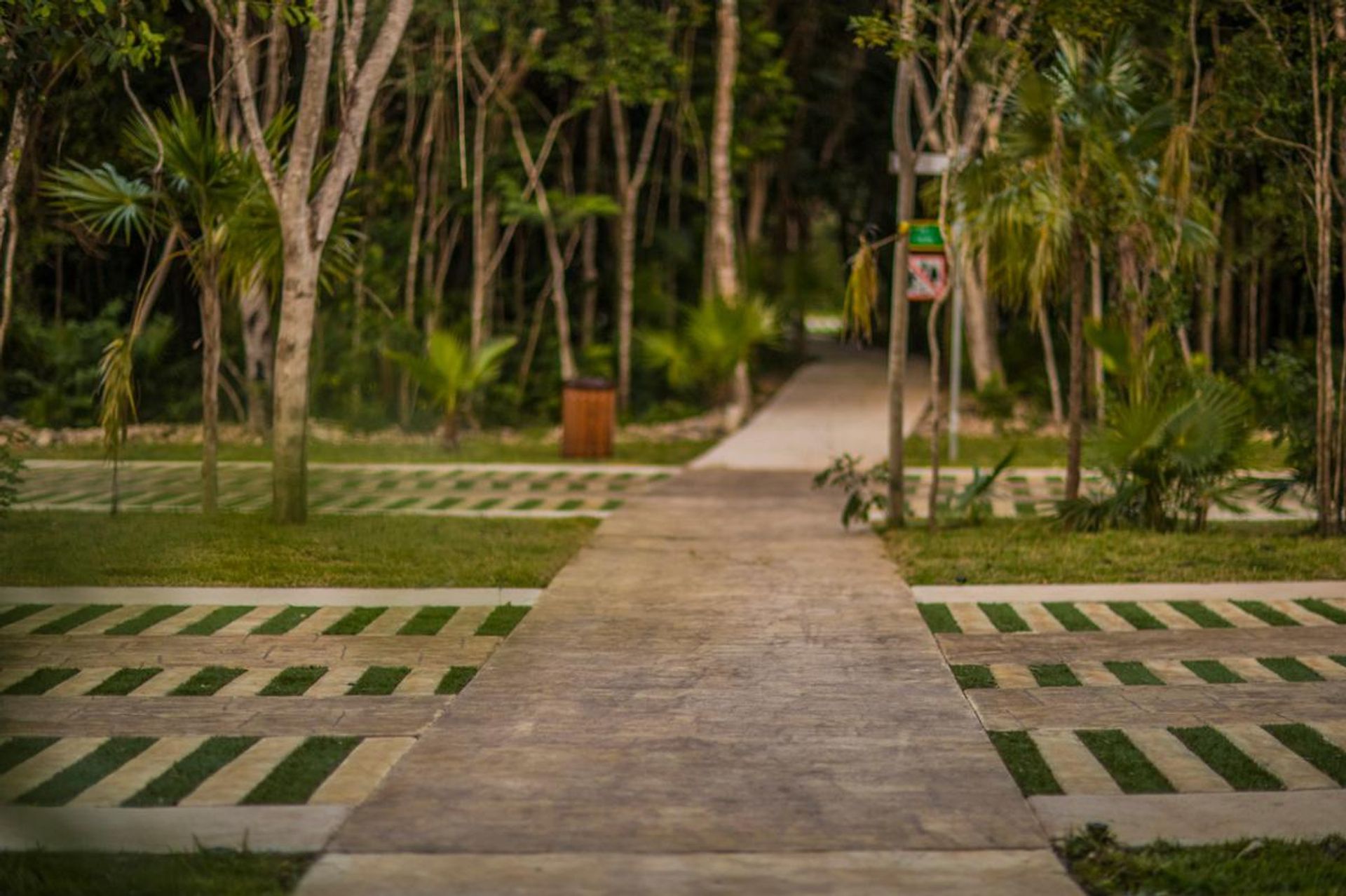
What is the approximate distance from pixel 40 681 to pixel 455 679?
1.83m

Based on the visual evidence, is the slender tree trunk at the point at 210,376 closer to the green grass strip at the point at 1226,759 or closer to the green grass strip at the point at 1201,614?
the green grass strip at the point at 1201,614

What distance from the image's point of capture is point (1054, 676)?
8.21 m

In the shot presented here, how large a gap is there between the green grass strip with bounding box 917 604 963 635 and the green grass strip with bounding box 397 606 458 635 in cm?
262

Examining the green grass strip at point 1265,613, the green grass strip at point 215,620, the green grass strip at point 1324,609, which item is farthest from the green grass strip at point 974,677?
the green grass strip at point 215,620

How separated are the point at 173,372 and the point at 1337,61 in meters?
16.6

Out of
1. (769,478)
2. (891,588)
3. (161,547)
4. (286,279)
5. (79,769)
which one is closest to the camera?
(79,769)

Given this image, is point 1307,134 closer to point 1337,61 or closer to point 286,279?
point 1337,61

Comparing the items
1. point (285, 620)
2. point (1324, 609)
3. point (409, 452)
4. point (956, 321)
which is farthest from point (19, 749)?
point (409, 452)

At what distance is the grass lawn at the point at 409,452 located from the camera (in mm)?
19609

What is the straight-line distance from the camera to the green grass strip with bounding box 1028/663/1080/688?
802 cm

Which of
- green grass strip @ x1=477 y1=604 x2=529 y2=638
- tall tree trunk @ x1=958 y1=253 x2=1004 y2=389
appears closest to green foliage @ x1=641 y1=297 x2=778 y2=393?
tall tree trunk @ x1=958 y1=253 x2=1004 y2=389

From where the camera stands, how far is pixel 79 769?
629cm

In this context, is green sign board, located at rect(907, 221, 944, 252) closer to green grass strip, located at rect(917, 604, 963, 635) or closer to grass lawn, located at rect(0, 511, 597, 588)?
grass lawn, located at rect(0, 511, 597, 588)

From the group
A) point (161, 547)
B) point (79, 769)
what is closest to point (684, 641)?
point (79, 769)
